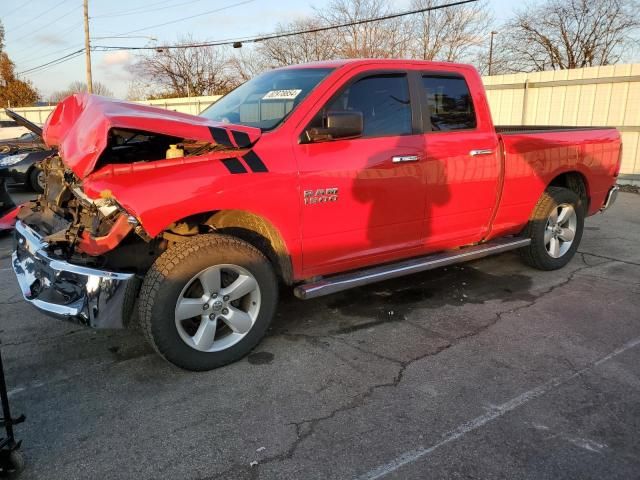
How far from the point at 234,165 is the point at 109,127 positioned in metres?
0.75

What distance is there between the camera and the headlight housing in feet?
33.7

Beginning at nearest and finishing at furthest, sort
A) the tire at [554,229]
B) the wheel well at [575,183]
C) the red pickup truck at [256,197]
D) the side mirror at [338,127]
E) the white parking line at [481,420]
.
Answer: the white parking line at [481,420]
the red pickup truck at [256,197]
the side mirror at [338,127]
the tire at [554,229]
the wheel well at [575,183]

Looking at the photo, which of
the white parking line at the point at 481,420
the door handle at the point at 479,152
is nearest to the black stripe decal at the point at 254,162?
the white parking line at the point at 481,420

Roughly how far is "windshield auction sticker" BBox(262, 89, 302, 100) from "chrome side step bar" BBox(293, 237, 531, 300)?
54.4 inches

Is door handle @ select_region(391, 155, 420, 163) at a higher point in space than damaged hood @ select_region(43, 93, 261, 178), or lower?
lower

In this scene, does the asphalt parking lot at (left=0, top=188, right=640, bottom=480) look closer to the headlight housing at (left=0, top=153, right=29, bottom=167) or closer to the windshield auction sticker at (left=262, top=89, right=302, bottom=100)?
the windshield auction sticker at (left=262, top=89, right=302, bottom=100)

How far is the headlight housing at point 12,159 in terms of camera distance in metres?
10.3

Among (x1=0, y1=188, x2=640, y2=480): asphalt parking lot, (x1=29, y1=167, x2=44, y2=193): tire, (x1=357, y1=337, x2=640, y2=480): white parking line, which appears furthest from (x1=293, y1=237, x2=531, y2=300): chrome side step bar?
(x1=29, y1=167, x2=44, y2=193): tire

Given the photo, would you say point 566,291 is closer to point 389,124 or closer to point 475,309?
point 475,309

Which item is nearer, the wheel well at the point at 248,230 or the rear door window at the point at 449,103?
the wheel well at the point at 248,230

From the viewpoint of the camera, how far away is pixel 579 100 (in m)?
12.2

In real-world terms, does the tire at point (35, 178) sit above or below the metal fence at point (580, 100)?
below

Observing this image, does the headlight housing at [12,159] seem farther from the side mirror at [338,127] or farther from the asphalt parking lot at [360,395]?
the side mirror at [338,127]

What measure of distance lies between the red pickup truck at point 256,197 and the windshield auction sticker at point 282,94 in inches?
0.6
